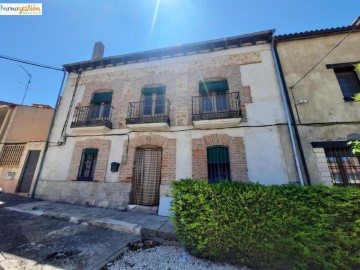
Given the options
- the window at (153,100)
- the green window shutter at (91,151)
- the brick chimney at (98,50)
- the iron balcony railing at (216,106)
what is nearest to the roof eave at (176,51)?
the brick chimney at (98,50)

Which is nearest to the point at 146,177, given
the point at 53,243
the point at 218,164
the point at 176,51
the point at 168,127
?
the point at 168,127

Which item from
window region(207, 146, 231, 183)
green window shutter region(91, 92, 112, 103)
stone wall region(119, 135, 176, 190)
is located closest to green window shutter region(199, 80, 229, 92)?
window region(207, 146, 231, 183)

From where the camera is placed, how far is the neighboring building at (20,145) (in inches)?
327

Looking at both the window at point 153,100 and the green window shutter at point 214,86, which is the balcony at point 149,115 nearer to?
the window at point 153,100

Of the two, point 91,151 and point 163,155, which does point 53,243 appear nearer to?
point 163,155

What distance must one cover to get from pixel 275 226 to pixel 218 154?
369 centimetres

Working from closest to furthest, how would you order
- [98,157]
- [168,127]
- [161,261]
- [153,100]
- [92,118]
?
1. [161,261]
2. [168,127]
3. [98,157]
4. [153,100]
5. [92,118]

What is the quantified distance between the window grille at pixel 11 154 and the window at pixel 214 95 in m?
9.83

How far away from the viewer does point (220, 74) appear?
771 centimetres

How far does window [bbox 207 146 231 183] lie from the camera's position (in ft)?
20.7

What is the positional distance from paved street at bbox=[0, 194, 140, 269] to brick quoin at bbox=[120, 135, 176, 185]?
2.55 meters

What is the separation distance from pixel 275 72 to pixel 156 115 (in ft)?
18.1

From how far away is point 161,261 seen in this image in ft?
10.2

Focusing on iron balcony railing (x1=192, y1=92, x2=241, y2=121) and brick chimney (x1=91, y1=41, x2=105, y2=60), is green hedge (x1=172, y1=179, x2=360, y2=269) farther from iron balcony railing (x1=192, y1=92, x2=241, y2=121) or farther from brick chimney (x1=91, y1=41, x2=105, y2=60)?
brick chimney (x1=91, y1=41, x2=105, y2=60)
